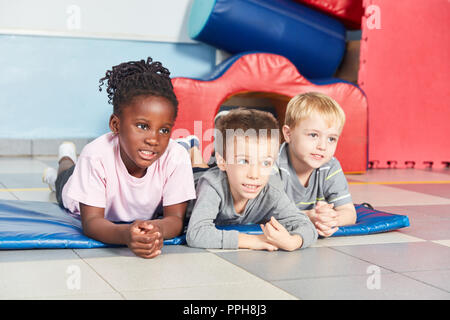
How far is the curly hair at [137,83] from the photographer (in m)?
1.73

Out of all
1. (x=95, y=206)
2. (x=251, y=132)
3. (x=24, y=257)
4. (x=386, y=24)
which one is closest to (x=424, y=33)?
(x=386, y=24)

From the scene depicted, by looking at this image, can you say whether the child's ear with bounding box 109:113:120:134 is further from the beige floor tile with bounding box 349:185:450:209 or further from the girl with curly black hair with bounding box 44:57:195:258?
the beige floor tile with bounding box 349:185:450:209

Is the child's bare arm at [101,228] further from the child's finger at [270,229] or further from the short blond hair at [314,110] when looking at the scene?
the short blond hair at [314,110]

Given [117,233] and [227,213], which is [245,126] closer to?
[227,213]

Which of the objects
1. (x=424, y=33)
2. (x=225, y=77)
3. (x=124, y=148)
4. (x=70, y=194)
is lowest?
(x=70, y=194)

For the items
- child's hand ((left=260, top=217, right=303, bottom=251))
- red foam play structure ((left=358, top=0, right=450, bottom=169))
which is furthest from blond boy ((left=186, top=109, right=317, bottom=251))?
red foam play structure ((left=358, top=0, right=450, bottom=169))

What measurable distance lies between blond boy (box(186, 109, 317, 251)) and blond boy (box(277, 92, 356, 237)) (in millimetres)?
207

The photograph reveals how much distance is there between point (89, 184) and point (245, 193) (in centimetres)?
47

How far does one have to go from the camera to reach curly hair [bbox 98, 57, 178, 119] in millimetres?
1729

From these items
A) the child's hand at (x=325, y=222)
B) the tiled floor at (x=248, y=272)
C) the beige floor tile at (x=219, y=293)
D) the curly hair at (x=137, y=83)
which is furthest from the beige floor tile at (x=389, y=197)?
the beige floor tile at (x=219, y=293)

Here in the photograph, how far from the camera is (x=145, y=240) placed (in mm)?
1550

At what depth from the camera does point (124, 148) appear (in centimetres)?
177

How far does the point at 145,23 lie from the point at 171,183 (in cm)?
298

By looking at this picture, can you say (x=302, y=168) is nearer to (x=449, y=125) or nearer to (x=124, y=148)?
(x=124, y=148)
